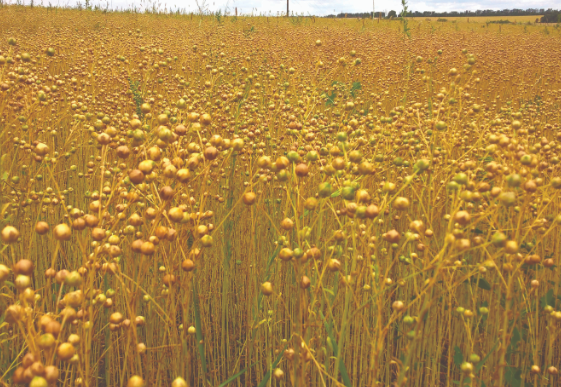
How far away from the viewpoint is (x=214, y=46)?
231 inches

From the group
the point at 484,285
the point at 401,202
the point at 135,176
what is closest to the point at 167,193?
the point at 135,176

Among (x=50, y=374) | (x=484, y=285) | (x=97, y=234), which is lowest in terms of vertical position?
(x=484, y=285)

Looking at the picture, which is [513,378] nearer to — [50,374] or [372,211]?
[372,211]

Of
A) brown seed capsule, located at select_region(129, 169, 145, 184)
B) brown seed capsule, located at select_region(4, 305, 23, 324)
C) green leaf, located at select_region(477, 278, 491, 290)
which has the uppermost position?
brown seed capsule, located at select_region(129, 169, 145, 184)

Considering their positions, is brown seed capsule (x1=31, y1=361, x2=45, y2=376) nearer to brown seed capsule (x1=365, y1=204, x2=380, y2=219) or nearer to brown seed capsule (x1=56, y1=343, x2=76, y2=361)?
brown seed capsule (x1=56, y1=343, x2=76, y2=361)

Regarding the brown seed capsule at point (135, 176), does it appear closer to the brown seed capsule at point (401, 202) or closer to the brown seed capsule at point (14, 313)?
the brown seed capsule at point (14, 313)

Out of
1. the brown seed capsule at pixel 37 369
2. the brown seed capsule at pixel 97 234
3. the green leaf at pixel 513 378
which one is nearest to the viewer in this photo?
the brown seed capsule at pixel 37 369

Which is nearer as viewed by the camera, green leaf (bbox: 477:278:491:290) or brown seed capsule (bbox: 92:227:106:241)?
brown seed capsule (bbox: 92:227:106:241)

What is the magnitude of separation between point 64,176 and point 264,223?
1544 mm

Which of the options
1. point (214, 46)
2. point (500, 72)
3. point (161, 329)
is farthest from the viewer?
point (214, 46)

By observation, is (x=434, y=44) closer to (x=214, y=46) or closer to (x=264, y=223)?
(x=214, y=46)

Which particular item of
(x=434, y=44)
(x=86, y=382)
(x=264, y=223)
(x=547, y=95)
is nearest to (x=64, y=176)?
(x=264, y=223)

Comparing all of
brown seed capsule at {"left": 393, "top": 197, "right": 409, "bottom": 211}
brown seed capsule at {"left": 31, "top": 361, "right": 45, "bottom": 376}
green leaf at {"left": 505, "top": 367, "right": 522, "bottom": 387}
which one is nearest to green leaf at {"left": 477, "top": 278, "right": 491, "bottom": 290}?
green leaf at {"left": 505, "top": 367, "right": 522, "bottom": 387}

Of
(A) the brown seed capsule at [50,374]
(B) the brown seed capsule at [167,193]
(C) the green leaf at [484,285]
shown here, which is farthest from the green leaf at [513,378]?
(A) the brown seed capsule at [50,374]
